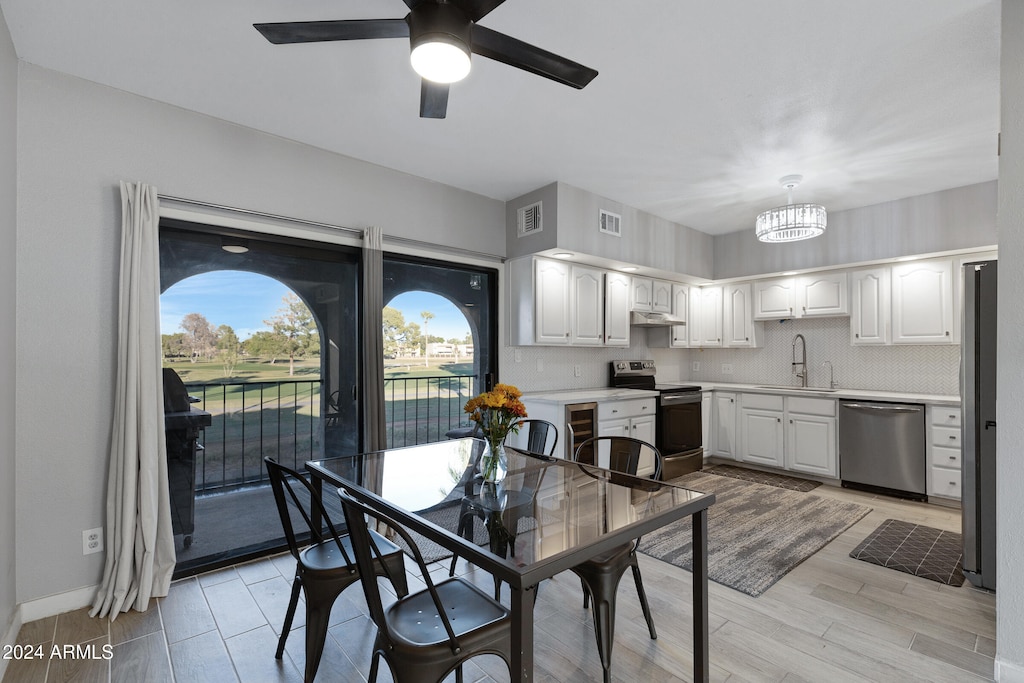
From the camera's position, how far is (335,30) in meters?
1.72

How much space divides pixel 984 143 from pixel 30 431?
5808mm

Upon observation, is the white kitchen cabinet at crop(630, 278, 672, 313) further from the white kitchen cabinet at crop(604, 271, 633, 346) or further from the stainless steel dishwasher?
the stainless steel dishwasher

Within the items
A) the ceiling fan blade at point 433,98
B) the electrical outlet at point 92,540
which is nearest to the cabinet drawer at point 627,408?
the ceiling fan blade at point 433,98

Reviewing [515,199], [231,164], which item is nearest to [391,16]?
[231,164]

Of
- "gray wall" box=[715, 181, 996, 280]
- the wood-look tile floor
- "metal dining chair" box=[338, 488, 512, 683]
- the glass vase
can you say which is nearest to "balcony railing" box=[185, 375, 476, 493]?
the wood-look tile floor

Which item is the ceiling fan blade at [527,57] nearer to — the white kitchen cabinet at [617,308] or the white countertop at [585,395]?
the white countertop at [585,395]

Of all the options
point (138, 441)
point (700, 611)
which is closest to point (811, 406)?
point (700, 611)

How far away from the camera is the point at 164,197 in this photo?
2711 mm

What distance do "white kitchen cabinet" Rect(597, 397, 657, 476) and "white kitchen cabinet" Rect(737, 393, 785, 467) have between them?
1.16m

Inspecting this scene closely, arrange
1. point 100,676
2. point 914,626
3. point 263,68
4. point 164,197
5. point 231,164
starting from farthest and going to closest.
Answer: point 231,164 → point 164,197 → point 263,68 → point 914,626 → point 100,676

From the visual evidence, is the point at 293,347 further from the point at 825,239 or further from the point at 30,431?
the point at 825,239

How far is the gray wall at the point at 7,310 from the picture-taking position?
6.82ft

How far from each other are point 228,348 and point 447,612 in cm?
228

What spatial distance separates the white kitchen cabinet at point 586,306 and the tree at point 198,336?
279 cm
